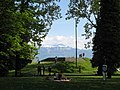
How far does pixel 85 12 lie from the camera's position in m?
61.1

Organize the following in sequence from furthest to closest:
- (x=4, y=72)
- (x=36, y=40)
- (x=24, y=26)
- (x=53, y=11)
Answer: (x=53, y=11) → (x=36, y=40) → (x=4, y=72) → (x=24, y=26)

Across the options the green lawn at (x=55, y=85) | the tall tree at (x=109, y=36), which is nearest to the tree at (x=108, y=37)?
the tall tree at (x=109, y=36)

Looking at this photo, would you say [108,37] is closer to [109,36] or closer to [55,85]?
[109,36]

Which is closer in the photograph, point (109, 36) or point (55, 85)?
point (55, 85)

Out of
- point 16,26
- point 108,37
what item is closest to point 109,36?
point 108,37

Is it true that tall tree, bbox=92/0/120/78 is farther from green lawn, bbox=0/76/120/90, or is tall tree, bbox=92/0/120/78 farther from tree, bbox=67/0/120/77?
green lawn, bbox=0/76/120/90

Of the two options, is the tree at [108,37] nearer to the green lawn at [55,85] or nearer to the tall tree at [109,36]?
the tall tree at [109,36]

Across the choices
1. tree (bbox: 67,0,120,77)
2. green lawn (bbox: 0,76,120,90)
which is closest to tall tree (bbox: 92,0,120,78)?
tree (bbox: 67,0,120,77)

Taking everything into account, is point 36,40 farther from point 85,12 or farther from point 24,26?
point 24,26

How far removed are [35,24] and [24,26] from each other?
192 centimetres

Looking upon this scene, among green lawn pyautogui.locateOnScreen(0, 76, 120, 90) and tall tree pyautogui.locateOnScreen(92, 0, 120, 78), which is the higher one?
tall tree pyautogui.locateOnScreen(92, 0, 120, 78)

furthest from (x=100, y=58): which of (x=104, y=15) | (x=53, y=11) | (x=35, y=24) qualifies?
(x=53, y=11)

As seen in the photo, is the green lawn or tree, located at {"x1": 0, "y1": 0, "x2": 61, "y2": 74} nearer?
the green lawn

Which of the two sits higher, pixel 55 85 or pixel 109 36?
pixel 109 36
